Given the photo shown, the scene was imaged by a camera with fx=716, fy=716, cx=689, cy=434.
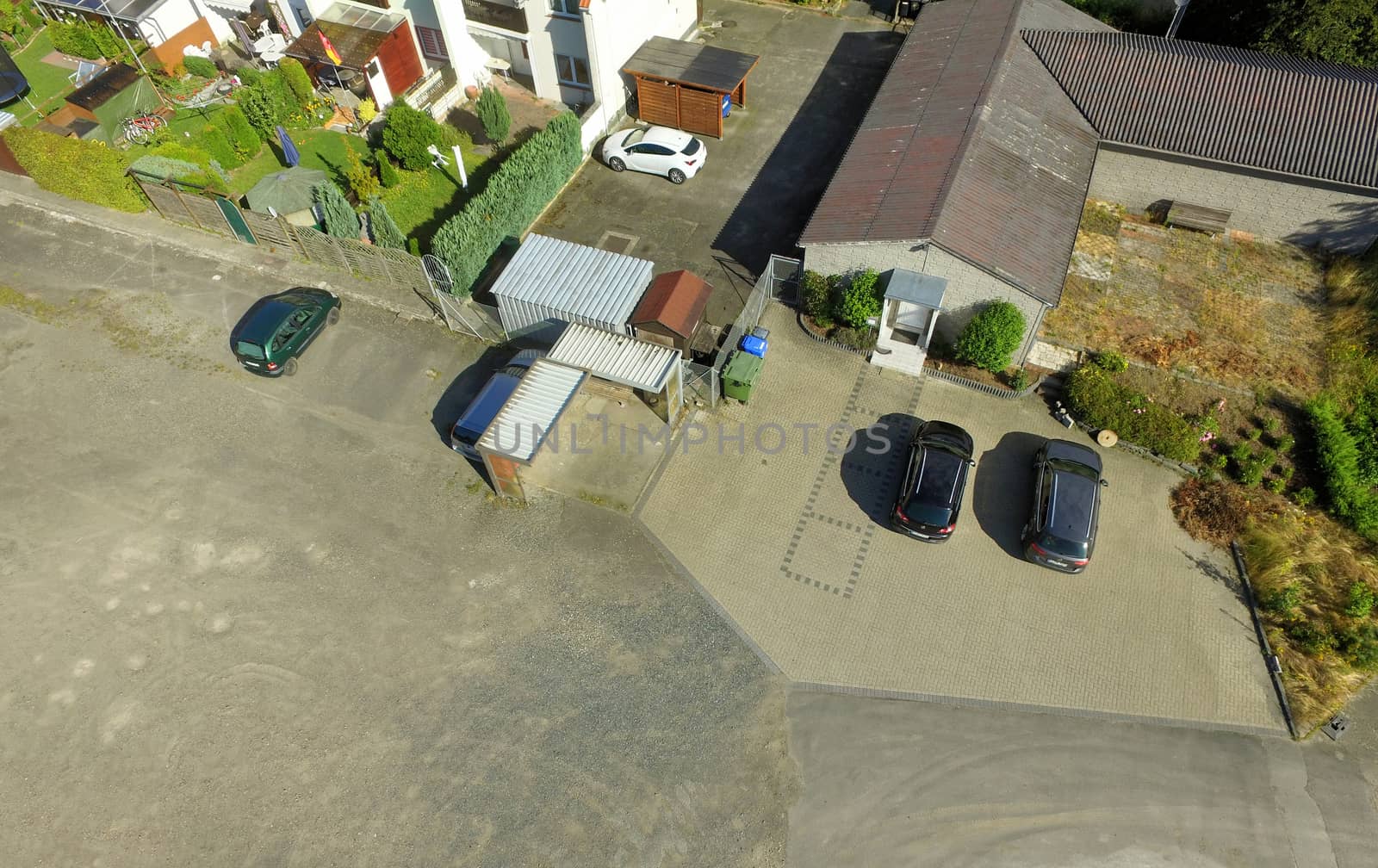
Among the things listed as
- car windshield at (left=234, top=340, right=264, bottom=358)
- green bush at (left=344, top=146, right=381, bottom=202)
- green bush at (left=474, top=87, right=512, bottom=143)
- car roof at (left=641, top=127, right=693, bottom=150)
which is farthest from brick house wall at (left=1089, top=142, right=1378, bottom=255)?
car windshield at (left=234, top=340, right=264, bottom=358)

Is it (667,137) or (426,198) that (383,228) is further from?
(667,137)

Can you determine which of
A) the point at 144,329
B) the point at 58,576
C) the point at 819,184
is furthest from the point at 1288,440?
the point at 144,329

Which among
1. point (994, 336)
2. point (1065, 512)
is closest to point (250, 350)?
point (994, 336)

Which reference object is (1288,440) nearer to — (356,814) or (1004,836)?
(1004,836)

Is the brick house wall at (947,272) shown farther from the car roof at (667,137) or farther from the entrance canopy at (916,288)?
the car roof at (667,137)

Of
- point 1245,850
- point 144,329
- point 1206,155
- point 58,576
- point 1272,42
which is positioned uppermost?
point 1272,42

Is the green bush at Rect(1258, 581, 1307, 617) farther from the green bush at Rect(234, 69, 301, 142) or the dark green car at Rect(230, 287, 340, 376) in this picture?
the green bush at Rect(234, 69, 301, 142)

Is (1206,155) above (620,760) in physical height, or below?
above

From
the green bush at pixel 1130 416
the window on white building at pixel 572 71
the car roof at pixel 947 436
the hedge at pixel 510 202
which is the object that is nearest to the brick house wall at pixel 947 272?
the green bush at pixel 1130 416
